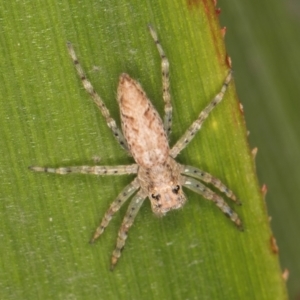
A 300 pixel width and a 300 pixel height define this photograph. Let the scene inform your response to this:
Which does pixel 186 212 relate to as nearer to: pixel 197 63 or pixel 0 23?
pixel 197 63

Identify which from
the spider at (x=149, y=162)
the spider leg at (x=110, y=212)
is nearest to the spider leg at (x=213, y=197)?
the spider at (x=149, y=162)

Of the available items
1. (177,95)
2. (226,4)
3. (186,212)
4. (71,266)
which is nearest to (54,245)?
(71,266)

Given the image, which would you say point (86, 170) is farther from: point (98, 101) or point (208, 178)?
point (208, 178)

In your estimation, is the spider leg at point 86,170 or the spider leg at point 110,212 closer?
the spider leg at point 86,170

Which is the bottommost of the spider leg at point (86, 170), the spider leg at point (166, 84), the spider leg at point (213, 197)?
the spider leg at point (213, 197)

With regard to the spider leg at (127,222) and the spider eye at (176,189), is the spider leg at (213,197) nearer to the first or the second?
the spider eye at (176,189)
